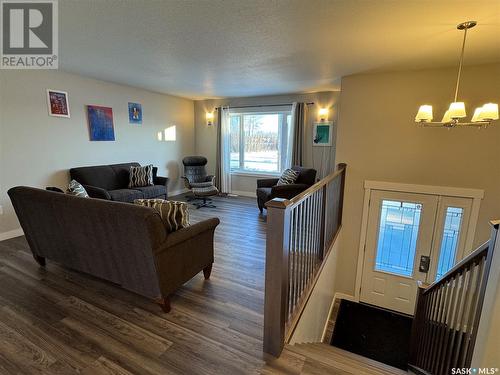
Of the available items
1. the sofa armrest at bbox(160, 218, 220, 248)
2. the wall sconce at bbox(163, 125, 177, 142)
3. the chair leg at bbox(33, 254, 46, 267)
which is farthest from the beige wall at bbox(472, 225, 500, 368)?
the wall sconce at bbox(163, 125, 177, 142)

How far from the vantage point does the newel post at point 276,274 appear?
146 cm

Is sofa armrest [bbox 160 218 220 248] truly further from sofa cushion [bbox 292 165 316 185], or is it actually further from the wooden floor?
sofa cushion [bbox 292 165 316 185]

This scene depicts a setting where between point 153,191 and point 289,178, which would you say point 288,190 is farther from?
point 153,191

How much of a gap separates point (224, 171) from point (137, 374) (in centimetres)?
530

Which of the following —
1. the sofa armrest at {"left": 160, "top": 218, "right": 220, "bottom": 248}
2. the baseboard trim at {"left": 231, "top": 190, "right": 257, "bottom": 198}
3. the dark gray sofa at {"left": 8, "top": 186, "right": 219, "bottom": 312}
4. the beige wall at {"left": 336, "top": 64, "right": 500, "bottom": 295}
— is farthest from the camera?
the baseboard trim at {"left": 231, "top": 190, "right": 257, "bottom": 198}

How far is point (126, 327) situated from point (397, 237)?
356 centimetres

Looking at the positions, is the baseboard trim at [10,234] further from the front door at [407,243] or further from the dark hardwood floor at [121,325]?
the front door at [407,243]

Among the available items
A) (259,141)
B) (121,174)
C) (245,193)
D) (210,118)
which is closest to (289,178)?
(259,141)

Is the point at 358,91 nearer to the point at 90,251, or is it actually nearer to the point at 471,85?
the point at 471,85

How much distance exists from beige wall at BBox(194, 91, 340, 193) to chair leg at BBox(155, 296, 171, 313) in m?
4.32

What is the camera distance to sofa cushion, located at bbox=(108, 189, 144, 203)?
4.17 metres

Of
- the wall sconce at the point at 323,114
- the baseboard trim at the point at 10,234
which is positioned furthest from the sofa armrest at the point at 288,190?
the baseboard trim at the point at 10,234

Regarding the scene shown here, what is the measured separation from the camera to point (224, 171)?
658cm

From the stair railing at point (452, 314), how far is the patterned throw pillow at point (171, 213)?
6.82 ft
